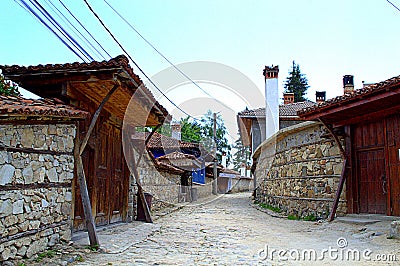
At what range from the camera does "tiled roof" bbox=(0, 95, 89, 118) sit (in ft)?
13.1

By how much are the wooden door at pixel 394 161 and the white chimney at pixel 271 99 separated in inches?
361

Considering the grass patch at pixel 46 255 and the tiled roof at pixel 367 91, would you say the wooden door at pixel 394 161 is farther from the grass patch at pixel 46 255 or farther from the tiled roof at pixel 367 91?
the grass patch at pixel 46 255

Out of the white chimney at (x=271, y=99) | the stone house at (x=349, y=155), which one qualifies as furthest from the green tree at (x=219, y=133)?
the stone house at (x=349, y=155)

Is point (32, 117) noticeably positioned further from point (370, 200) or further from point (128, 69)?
point (370, 200)

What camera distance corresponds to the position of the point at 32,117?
14.9 ft

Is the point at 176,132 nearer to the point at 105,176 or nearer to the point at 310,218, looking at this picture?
the point at 310,218

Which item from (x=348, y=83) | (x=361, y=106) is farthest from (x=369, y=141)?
(x=348, y=83)

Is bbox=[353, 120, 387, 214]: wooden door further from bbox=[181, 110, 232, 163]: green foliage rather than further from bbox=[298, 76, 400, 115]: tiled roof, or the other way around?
bbox=[181, 110, 232, 163]: green foliage

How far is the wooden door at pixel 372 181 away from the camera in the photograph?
25.3 feet

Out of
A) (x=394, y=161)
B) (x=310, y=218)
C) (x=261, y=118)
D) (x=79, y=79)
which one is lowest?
(x=310, y=218)

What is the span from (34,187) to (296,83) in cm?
3656

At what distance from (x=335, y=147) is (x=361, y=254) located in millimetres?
3902


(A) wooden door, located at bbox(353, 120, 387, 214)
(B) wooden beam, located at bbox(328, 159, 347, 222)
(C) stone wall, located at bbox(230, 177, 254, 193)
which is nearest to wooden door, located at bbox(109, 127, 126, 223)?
(B) wooden beam, located at bbox(328, 159, 347, 222)

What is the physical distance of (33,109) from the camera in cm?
431
